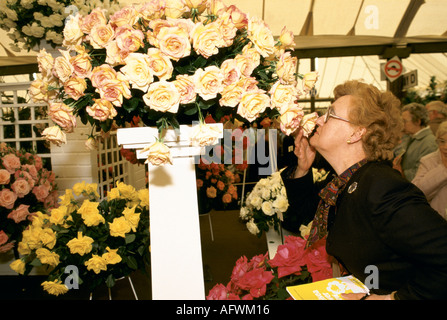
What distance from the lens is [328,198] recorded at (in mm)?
1431

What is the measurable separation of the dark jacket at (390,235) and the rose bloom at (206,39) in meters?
0.69

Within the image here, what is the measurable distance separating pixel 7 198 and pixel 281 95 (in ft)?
8.49

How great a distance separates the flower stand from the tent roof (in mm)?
5253

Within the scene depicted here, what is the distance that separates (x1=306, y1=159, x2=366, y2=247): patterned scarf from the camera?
142 centimetres

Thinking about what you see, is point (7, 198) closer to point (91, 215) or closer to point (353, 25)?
point (91, 215)

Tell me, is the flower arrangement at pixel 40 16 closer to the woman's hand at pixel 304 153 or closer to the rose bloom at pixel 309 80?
the woman's hand at pixel 304 153

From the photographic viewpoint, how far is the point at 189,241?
1076 mm

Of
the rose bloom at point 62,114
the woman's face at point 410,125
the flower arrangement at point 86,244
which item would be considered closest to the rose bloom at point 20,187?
the flower arrangement at point 86,244

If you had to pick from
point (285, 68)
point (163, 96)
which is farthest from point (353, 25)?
point (163, 96)

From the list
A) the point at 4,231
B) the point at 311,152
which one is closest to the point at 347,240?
the point at 311,152

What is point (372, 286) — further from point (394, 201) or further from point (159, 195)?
point (159, 195)

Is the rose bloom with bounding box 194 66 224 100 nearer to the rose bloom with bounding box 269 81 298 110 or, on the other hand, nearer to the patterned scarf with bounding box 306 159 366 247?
the rose bloom with bounding box 269 81 298 110

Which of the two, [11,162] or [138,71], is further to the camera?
[11,162]

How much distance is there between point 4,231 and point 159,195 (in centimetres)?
247
